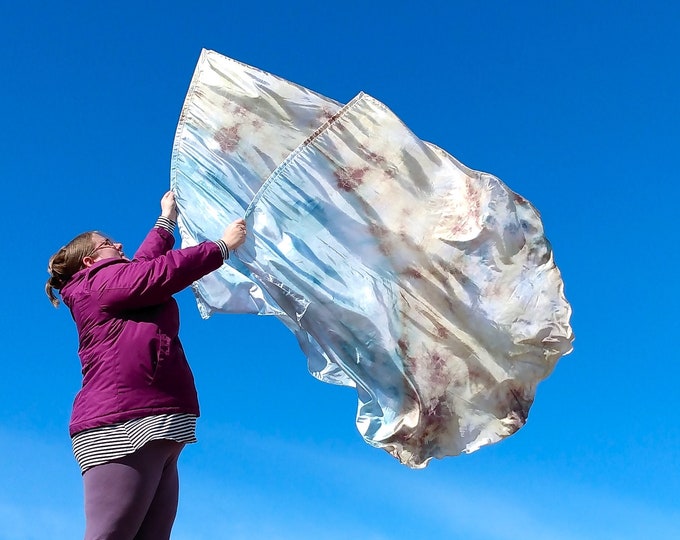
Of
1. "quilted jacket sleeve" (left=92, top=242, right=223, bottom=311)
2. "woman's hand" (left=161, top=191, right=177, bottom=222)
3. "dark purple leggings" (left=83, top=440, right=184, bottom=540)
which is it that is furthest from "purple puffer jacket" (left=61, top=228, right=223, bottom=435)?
"woman's hand" (left=161, top=191, right=177, bottom=222)

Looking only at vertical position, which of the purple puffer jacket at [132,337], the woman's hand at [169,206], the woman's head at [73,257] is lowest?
the purple puffer jacket at [132,337]

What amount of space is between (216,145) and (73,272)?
1.47 meters

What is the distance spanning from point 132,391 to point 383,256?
2.07 meters

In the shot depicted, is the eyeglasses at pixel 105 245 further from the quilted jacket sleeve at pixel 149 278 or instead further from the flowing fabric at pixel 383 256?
the flowing fabric at pixel 383 256

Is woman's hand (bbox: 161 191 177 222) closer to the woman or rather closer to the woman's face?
the woman's face

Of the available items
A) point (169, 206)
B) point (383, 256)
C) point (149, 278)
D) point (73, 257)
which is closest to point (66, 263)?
point (73, 257)

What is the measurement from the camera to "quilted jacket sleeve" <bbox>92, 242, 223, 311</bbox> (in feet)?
14.2

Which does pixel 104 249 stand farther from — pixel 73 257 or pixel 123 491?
pixel 123 491

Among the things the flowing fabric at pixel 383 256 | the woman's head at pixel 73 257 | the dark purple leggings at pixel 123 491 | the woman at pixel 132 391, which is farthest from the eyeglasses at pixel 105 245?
the dark purple leggings at pixel 123 491

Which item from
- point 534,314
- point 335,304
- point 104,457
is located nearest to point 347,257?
point 335,304

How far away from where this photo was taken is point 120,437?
4.09 m

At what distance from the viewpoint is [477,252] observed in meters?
5.56

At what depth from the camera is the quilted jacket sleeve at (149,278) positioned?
4.33 m

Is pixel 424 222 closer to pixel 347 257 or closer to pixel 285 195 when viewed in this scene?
pixel 347 257
